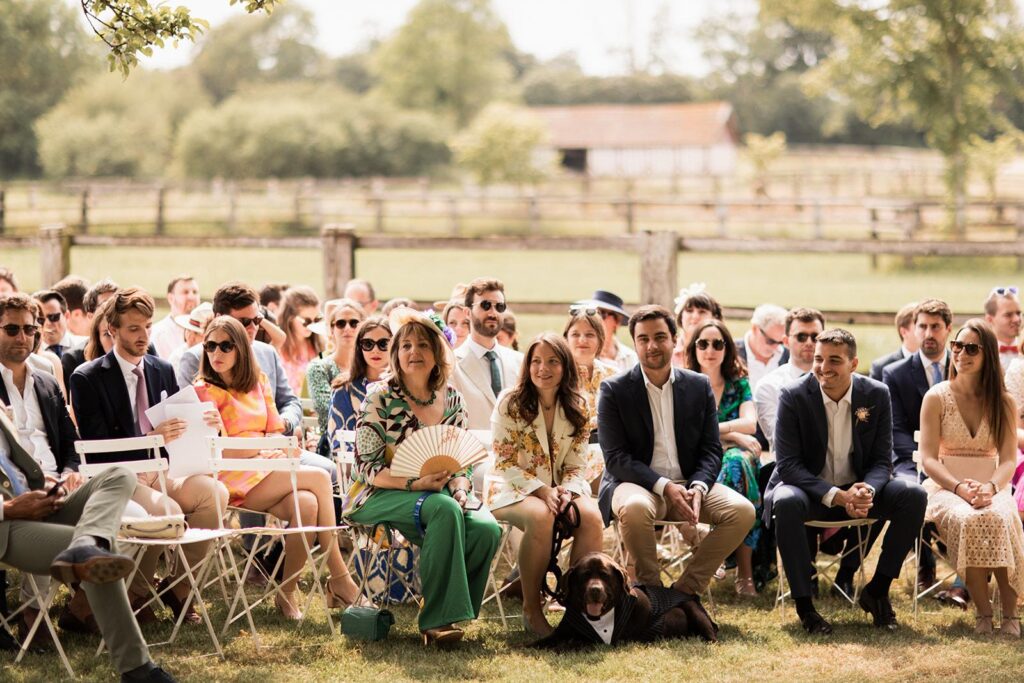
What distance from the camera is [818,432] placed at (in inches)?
252

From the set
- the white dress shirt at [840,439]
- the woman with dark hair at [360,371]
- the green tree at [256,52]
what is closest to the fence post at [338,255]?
the woman with dark hair at [360,371]

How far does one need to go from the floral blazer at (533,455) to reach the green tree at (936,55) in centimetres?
2149

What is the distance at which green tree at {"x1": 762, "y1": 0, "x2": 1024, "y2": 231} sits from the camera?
25.7 metres

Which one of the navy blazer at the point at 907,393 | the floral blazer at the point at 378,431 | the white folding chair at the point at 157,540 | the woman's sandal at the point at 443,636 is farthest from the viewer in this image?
the navy blazer at the point at 907,393

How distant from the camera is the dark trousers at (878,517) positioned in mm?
6102

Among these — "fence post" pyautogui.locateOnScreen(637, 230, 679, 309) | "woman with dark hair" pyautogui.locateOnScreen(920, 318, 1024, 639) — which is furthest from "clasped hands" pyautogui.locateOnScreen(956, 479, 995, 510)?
"fence post" pyautogui.locateOnScreen(637, 230, 679, 309)

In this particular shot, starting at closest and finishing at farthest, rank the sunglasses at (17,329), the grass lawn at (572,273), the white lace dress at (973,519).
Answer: the sunglasses at (17,329) → the white lace dress at (973,519) → the grass lawn at (572,273)

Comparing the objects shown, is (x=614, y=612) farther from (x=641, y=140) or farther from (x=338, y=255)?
(x=641, y=140)

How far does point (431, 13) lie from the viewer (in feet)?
224

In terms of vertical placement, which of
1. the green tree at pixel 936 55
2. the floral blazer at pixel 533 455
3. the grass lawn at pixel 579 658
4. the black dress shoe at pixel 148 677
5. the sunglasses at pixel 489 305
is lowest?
the grass lawn at pixel 579 658

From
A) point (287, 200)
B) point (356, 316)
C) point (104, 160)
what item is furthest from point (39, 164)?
point (356, 316)

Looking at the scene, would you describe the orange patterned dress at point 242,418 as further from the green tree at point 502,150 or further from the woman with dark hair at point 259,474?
the green tree at point 502,150

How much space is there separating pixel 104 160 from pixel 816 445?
174 ft

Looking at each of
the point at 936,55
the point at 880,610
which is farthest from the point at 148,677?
the point at 936,55
